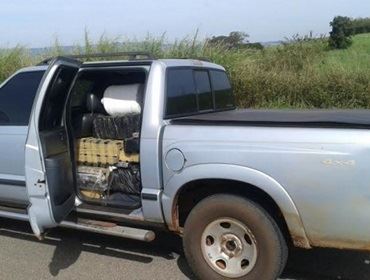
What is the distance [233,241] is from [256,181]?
571 mm

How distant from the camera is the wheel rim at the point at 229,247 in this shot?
13.4 feet

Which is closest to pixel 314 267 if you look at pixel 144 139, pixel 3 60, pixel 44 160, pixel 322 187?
pixel 322 187

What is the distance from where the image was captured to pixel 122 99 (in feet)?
17.7

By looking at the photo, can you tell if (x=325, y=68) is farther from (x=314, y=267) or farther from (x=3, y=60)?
(x=3, y=60)

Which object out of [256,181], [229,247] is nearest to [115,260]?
[229,247]

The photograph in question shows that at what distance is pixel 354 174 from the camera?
3.56m

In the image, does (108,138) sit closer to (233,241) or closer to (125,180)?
(125,180)

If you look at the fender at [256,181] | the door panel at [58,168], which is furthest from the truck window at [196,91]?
the door panel at [58,168]

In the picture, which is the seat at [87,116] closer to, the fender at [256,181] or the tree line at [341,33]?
the fender at [256,181]

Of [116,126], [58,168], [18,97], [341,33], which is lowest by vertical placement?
[341,33]

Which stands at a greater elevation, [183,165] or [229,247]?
[183,165]

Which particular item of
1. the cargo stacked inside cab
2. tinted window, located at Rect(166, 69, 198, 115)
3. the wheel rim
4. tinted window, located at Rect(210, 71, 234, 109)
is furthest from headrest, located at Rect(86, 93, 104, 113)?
the wheel rim

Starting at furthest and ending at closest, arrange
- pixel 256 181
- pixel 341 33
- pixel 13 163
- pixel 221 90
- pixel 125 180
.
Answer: pixel 341 33, pixel 221 90, pixel 13 163, pixel 125 180, pixel 256 181

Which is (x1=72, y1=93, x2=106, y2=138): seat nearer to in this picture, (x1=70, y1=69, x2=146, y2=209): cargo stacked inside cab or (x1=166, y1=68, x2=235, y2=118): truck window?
(x1=70, y1=69, x2=146, y2=209): cargo stacked inside cab
